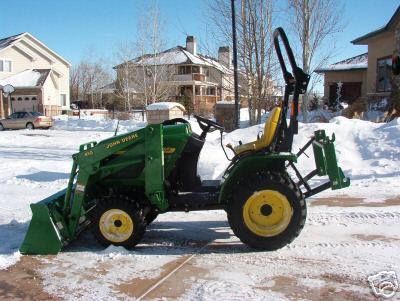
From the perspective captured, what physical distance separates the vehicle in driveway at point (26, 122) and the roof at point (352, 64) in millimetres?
17005

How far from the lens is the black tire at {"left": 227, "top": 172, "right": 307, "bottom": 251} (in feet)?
16.2

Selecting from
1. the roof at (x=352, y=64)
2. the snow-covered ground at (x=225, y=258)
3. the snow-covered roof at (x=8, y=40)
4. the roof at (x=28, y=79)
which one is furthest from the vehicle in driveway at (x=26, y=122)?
A: the snow-covered ground at (x=225, y=258)

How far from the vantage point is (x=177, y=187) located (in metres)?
5.47

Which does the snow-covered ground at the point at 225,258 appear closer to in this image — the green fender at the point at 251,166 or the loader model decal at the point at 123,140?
the green fender at the point at 251,166

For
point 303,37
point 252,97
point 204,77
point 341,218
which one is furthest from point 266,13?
point 204,77

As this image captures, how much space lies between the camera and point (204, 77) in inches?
2180

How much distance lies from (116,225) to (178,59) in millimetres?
51105

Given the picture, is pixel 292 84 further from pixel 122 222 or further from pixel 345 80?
pixel 345 80

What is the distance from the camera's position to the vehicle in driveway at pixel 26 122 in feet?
99.2

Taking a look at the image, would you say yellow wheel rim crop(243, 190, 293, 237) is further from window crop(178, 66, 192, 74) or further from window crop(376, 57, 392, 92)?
window crop(178, 66, 192, 74)

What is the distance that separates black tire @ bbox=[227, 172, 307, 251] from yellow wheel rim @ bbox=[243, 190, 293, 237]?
20mm

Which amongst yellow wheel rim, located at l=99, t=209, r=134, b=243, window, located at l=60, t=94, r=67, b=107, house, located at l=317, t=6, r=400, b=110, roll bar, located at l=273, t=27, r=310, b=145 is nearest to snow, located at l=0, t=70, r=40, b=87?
window, located at l=60, t=94, r=67, b=107

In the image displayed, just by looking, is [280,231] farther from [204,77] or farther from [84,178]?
[204,77]

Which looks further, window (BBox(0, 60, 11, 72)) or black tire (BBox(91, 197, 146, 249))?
window (BBox(0, 60, 11, 72))
